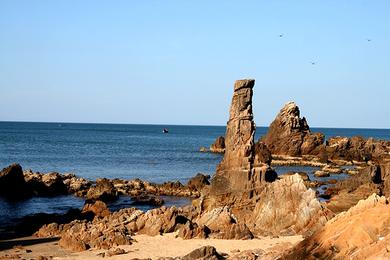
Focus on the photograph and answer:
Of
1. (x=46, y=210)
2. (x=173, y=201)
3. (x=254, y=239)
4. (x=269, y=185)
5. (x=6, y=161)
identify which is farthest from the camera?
(x=6, y=161)

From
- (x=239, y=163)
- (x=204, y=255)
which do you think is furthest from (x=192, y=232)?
(x=239, y=163)

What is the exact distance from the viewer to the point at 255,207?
34.8 m

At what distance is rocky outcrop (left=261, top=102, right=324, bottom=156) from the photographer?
101m

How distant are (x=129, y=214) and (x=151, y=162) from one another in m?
55.8

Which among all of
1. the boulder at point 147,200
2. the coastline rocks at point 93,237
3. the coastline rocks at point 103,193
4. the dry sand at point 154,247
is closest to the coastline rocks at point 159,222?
the dry sand at point 154,247

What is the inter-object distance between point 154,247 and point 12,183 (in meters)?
29.9

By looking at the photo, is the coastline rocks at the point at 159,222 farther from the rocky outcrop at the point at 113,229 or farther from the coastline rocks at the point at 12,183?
the coastline rocks at the point at 12,183

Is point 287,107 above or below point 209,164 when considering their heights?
above

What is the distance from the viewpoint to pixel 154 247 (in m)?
28.4

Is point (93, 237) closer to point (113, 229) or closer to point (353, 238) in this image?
point (113, 229)

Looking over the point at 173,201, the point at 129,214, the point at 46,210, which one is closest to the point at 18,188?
the point at 46,210

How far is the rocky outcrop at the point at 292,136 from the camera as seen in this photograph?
10106cm

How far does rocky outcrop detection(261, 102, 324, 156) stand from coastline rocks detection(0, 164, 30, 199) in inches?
2219

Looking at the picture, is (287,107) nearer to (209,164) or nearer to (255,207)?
(209,164)
